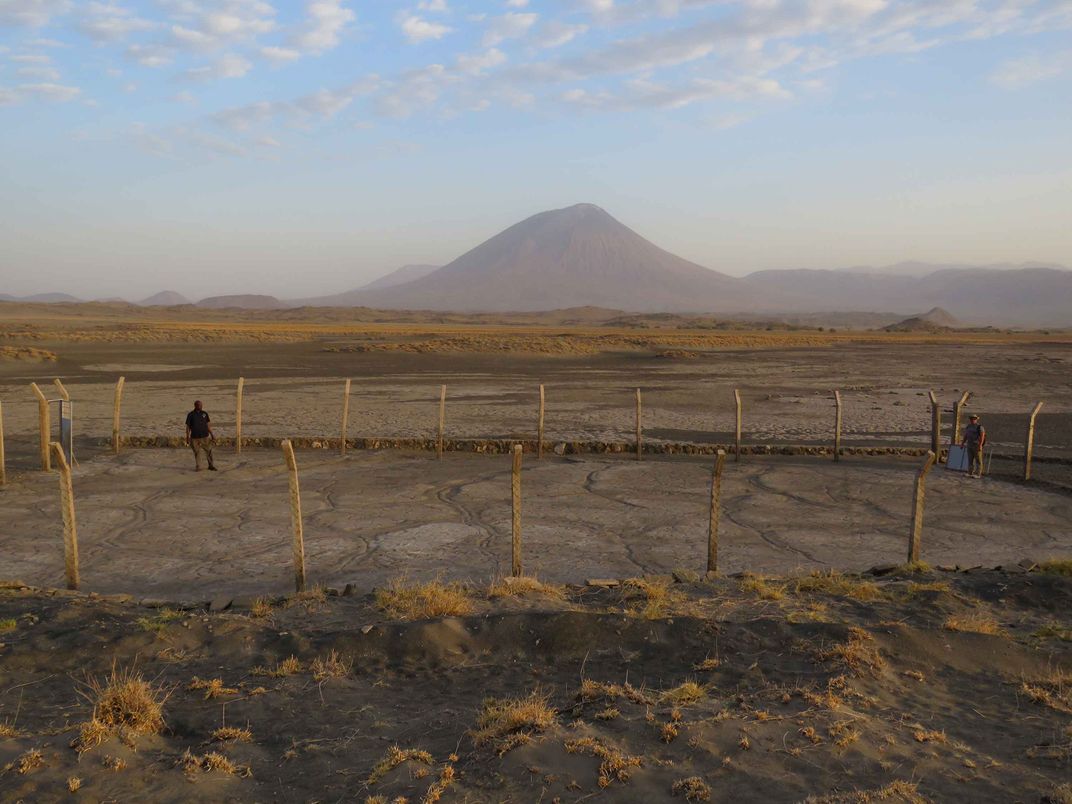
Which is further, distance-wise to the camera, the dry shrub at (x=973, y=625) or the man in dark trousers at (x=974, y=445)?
the man in dark trousers at (x=974, y=445)

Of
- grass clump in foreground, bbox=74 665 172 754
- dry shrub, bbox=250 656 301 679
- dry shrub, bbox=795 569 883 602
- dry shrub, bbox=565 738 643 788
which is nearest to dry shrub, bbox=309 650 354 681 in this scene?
dry shrub, bbox=250 656 301 679

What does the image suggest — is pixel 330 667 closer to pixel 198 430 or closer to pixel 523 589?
pixel 523 589

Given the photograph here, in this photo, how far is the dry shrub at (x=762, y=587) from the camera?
9.00 metres

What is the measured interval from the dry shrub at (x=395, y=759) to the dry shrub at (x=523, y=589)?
3.39 meters

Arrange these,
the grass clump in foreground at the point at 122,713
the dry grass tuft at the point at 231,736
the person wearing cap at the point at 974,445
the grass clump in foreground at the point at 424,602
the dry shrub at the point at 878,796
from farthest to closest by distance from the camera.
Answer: the person wearing cap at the point at 974,445
the grass clump in foreground at the point at 424,602
the dry grass tuft at the point at 231,736
the grass clump in foreground at the point at 122,713
the dry shrub at the point at 878,796

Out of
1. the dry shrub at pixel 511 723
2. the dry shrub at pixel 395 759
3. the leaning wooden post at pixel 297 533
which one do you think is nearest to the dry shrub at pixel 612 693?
the dry shrub at pixel 511 723

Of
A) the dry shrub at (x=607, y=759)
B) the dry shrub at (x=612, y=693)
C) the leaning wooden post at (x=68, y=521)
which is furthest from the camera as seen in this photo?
the leaning wooden post at (x=68, y=521)

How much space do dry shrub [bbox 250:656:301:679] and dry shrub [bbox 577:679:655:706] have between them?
2303mm

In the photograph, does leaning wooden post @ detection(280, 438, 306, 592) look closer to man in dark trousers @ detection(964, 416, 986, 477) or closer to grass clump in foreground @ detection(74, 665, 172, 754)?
grass clump in foreground @ detection(74, 665, 172, 754)

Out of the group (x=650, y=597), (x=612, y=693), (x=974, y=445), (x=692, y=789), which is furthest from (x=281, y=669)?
(x=974, y=445)

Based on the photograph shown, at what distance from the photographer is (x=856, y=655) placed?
7.11 m

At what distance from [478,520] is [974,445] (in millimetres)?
10061

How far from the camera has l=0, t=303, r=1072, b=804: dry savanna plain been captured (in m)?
5.48

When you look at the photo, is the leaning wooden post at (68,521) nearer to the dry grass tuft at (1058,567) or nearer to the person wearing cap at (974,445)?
the dry grass tuft at (1058,567)
